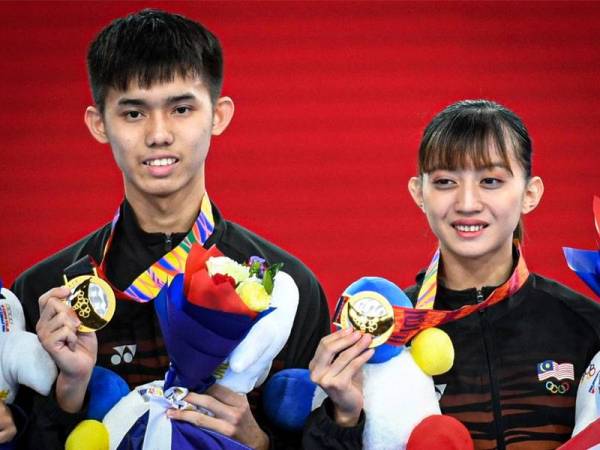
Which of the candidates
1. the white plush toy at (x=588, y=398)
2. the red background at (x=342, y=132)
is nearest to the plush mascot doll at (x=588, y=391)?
the white plush toy at (x=588, y=398)

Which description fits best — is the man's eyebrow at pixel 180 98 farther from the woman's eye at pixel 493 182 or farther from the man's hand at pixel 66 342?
the woman's eye at pixel 493 182

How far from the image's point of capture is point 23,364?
2281 millimetres

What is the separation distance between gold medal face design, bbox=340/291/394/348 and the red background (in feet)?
5.21

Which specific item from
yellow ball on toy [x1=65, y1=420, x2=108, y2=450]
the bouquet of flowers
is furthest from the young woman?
yellow ball on toy [x1=65, y1=420, x2=108, y2=450]

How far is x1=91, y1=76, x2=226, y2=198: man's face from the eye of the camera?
246 centimetres

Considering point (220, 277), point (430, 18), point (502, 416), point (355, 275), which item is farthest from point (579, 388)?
point (430, 18)

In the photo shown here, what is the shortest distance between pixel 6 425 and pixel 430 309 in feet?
2.75

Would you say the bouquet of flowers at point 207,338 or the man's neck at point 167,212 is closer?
the bouquet of flowers at point 207,338

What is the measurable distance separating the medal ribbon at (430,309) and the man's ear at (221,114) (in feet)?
1.80

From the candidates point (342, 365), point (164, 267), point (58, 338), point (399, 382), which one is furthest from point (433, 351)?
point (58, 338)

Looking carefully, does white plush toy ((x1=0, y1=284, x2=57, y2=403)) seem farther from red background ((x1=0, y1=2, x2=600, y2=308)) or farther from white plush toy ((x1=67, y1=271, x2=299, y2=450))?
red background ((x1=0, y1=2, x2=600, y2=308))

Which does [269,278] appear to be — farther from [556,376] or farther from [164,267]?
[556,376]

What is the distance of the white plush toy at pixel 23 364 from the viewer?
2283mm

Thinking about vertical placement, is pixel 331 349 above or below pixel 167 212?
below
